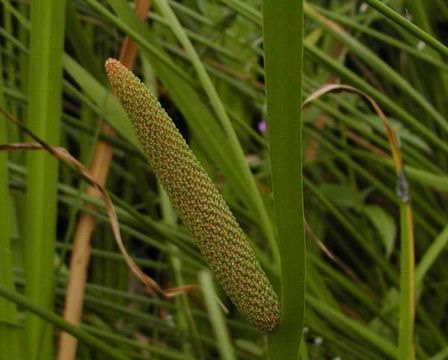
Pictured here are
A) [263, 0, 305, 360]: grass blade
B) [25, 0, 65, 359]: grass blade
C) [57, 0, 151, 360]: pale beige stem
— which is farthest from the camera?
[57, 0, 151, 360]: pale beige stem

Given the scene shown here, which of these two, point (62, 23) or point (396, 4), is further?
point (396, 4)

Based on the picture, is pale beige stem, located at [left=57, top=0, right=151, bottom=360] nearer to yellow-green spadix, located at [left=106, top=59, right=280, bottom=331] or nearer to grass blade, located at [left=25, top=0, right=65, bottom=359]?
grass blade, located at [left=25, top=0, right=65, bottom=359]

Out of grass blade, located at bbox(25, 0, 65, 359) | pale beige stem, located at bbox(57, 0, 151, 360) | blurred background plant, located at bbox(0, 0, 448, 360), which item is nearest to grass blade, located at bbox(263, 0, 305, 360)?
blurred background plant, located at bbox(0, 0, 448, 360)

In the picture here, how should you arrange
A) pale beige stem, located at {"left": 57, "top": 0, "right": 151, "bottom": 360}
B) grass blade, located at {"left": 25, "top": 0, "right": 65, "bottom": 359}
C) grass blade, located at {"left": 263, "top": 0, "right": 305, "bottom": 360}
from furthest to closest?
1. pale beige stem, located at {"left": 57, "top": 0, "right": 151, "bottom": 360}
2. grass blade, located at {"left": 25, "top": 0, "right": 65, "bottom": 359}
3. grass blade, located at {"left": 263, "top": 0, "right": 305, "bottom": 360}

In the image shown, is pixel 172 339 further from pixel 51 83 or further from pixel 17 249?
pixel 51 83

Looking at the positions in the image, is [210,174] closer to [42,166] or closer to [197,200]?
[42,166]

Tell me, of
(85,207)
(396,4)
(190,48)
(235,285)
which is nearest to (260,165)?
(396,4)

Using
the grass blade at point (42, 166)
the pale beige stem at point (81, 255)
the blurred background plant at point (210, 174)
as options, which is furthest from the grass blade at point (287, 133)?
the pale beige stem at point (81, 255)
